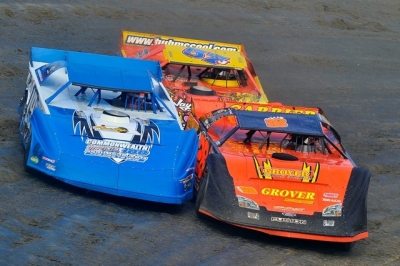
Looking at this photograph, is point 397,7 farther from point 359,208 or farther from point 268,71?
point 359,208

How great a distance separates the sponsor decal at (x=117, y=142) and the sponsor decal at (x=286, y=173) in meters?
1.17

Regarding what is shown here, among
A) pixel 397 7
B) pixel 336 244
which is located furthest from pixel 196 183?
pixel 397 7

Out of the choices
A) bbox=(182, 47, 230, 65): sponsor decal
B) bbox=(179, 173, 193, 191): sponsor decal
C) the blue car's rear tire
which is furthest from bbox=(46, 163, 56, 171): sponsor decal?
bbox=(182, 47, 230, 65): sponsor decal

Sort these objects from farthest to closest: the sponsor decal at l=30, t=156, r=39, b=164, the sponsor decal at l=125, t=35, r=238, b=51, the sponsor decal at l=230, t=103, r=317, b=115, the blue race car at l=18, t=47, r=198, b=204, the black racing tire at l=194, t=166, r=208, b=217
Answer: the sponsor decal at l=125, t=35, r=238, b=51 < the sponsor decal at l=230, t=103, r=317, b=115 < the sponsor decal at l=30, t=156, r=39, b=164 < the blue race car at l=18, t=47, r=198, b=204 < the black racing tire at l=194, t=166, r=208, b=217

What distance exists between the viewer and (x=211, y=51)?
1253cm

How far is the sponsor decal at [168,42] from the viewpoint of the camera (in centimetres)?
1307

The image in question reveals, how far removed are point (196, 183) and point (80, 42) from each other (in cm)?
747

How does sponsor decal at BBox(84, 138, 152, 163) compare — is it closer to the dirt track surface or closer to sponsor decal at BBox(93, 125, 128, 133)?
sponsor decal at BBox(93, 125, 128, 133)

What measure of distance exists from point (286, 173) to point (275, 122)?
35.9 inches

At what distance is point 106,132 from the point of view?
28.3 ft

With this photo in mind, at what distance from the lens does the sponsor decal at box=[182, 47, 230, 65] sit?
12.1 metres

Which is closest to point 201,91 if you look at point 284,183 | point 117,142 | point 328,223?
point 117,142

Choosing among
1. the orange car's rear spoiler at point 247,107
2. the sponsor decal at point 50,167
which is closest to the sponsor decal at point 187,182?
the sponsor decal at point 50,167

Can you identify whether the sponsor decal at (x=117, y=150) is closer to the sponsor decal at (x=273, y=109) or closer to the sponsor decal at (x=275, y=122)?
the sponsor decal at (x=275, y=122)
